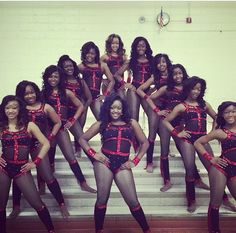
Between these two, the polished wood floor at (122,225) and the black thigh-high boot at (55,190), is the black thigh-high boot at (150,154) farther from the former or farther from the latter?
the black thigh-high boot at (55,190)

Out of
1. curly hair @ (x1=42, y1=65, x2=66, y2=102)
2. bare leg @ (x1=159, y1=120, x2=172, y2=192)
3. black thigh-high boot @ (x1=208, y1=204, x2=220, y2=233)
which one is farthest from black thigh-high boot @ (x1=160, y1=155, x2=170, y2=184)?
curly hair @ (x1=42, y1=65, x2=66, y2=102)

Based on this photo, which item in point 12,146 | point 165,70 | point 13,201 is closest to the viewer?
point 12,146

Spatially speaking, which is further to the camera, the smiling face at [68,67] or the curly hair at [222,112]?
the smiling face at [68,67]

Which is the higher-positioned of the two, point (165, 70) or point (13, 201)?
point (165, 70)

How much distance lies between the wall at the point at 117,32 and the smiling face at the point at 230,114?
13.6 feet

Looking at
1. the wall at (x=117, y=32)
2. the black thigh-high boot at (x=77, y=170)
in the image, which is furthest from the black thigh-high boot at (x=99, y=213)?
the wall at (x=117, y=32)

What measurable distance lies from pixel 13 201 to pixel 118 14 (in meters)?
4.71

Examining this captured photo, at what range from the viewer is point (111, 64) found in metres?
4.32

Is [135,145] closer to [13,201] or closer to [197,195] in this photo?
[197,195]

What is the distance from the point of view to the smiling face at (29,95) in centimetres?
320

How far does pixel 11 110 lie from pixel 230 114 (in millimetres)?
2100

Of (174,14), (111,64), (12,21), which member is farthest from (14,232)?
(174,14)

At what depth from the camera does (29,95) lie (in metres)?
3.21

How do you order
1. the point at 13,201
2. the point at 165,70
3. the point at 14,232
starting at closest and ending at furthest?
the point at 14,232
the point at 13,201
the point at 165,70
